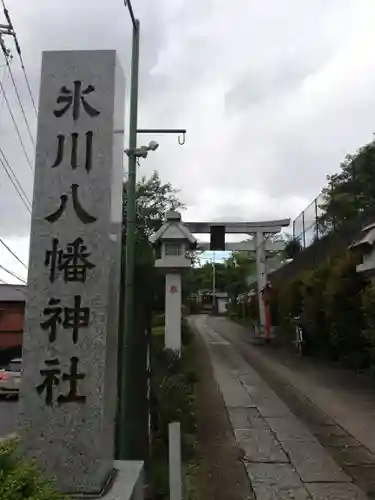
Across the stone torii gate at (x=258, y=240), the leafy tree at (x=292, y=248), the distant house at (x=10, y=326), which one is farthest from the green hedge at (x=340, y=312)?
the distant house at (x=10, y=326)

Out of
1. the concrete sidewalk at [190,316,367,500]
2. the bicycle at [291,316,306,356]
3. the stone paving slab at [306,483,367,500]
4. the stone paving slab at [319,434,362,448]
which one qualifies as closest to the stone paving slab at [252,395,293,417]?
the concrete sidewalk at [190,316,367,500]

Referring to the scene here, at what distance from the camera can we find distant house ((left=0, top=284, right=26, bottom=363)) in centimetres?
2402

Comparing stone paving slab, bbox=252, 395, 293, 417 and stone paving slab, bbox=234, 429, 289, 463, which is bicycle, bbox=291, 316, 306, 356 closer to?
stone paving slab, bbox=252, 395, 293, 417

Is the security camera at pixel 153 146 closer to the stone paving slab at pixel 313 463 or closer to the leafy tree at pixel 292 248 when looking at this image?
the stone paving slab at pixel 313 463

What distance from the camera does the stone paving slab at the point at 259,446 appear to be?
7.21 metres

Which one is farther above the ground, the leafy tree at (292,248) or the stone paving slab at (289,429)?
the leafy tree at (292,248)

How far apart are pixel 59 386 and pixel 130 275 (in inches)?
119

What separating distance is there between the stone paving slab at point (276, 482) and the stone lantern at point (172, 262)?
27.1 feet

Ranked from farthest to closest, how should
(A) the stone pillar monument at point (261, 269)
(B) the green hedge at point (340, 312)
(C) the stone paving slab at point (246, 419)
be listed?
1. (A) the stone pillar monument at point (261, 269)
2. (B) the green hedge at point (340, 312)
3. (C) the stone paving slab at point (246, 419)

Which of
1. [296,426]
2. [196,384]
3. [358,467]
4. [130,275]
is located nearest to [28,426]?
[130,275]

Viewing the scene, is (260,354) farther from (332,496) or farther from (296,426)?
(332,496)

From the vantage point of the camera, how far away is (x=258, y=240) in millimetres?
25922

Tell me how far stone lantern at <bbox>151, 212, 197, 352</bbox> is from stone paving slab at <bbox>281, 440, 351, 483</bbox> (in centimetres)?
747

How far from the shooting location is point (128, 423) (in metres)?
6.77
